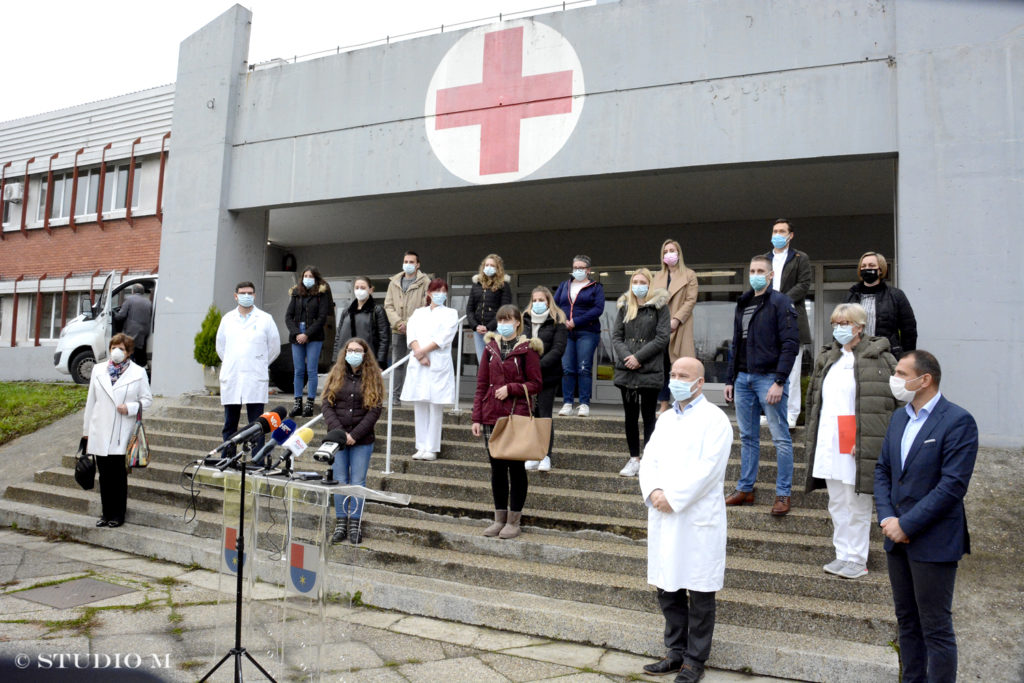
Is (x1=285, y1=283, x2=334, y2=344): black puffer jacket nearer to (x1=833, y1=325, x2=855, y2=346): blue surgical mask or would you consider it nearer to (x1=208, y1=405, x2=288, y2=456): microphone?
(x1=208, y1=405, x2=288, y2=456): microphone

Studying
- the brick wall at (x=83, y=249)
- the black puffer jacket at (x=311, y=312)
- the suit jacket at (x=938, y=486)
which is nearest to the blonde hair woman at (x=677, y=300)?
the suit jacket at (x=938, y=486)

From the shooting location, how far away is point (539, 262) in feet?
42.6

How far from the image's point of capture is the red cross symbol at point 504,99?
28.4 feet

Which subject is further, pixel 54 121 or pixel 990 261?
pixel 54 121

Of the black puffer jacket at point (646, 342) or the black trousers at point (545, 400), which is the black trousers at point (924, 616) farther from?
the black trousers at point (545, 400)

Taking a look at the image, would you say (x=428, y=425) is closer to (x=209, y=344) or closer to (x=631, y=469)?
(x=631, y=469)

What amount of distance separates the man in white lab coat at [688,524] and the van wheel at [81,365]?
40.5 feet

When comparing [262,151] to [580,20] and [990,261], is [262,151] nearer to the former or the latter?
[580,20]

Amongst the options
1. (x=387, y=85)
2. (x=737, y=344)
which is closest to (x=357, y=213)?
(x=387, y=85)

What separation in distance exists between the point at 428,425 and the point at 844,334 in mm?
3865

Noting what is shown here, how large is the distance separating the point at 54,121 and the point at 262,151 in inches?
451

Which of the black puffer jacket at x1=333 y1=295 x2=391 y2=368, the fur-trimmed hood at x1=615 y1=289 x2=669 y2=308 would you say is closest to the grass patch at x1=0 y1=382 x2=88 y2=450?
the black puffer jacket at x1=333 y1=295 x2=391 y2=368

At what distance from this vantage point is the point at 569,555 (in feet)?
17.7

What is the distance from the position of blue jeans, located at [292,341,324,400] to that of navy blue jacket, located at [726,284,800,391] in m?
5.15
